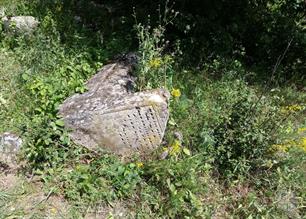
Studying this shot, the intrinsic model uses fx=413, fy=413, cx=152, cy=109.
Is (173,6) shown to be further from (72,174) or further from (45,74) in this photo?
(72,174)

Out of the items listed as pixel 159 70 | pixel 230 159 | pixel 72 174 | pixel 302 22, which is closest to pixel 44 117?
pixel 72 174

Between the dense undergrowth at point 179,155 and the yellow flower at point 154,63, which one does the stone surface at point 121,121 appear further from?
the yellow flower at point 154,63

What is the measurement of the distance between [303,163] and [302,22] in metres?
2.79

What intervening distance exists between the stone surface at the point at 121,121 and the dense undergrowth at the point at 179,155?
0.13 metres

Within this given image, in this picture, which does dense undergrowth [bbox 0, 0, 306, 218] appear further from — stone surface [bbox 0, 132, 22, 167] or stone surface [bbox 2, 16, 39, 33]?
stone surface [bbox 2, 16, 39, 33]

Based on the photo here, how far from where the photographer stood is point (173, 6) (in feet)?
19.4

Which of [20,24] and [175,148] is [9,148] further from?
[20,24]

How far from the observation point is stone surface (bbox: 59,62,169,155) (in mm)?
4090

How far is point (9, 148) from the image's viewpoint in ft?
13.7

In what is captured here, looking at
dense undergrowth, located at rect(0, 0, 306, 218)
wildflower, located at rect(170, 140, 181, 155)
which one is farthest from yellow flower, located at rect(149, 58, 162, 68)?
wildflower, located at rect(170, 140, 181, 155)

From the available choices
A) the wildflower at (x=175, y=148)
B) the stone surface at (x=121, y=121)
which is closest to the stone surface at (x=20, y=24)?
the stone surface at (x=121, y=121)

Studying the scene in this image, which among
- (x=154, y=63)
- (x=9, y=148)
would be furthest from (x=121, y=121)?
(x=9, y=148)

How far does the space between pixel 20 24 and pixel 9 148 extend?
2.30 meters

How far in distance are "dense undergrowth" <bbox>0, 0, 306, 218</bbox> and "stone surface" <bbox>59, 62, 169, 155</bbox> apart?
0.41ft
